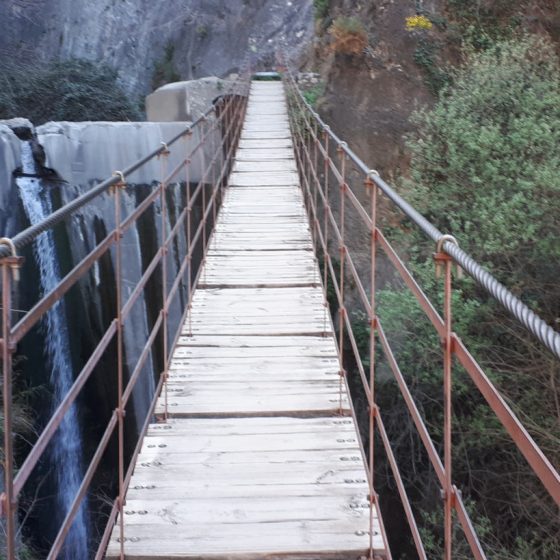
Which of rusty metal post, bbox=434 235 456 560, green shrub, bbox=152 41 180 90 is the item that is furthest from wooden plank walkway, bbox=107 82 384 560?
green shrub, bbox=152 41 180 90

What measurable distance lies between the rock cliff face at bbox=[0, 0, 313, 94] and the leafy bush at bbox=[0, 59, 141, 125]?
4085 mm

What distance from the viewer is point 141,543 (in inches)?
87.1

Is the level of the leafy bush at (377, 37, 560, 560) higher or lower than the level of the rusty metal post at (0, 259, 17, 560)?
lower

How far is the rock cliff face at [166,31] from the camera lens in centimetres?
1905

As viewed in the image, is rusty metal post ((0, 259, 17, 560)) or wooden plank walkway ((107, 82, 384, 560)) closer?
rusty metal post ((0, 259, 17, 560))

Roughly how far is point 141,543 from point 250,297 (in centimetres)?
241

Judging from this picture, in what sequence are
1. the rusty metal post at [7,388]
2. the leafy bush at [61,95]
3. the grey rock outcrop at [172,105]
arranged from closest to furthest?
1. the rusty metal post at [7,388]
2. the grey rock outcrop at [172,105]
3. the leafy bush at [61,95]

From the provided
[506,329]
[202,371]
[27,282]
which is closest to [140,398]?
[27,282]

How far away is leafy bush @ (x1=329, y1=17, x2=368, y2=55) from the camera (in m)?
11.1

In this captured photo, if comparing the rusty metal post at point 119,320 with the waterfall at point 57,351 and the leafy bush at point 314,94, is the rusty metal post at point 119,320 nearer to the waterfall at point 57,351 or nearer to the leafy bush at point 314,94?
the waterfall at point 57,351

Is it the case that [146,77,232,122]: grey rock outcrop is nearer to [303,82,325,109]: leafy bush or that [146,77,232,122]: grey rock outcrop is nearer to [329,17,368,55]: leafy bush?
[303,82,325,109]: leafy bush

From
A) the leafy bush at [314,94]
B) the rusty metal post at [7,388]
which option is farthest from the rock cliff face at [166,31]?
the rusty metal post at [7,388]

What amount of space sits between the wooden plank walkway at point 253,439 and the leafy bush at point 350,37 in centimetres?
702

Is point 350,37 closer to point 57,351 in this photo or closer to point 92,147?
point 92,147
